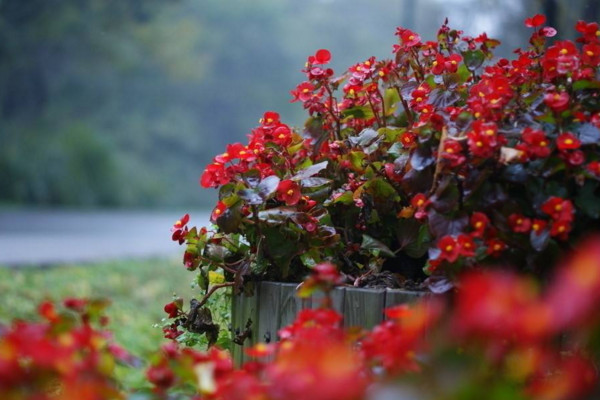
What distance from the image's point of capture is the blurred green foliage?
19406 millimetres

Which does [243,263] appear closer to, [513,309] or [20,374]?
[20,374]

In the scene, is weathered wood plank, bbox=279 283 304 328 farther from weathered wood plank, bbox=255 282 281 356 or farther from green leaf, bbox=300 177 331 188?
green leaf, bbox=300 177 331 188

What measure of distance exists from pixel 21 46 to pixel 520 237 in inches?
763

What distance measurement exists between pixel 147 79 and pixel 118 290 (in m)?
20.0

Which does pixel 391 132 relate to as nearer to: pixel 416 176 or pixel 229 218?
pixel 416 176

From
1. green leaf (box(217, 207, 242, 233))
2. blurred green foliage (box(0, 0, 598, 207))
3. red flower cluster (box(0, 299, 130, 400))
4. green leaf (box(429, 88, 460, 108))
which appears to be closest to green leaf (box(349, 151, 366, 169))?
green leaf (box(429, 88, 460, 108))

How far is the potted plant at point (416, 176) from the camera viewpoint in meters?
1.55

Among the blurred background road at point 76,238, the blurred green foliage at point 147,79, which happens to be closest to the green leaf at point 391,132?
the blurred green foliage at point 147,79

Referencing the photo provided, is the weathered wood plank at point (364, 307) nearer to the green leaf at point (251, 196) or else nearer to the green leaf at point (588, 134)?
A: the green leaf at point (251, 196)

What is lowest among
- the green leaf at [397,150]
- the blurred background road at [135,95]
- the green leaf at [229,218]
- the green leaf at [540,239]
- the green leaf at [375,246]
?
the green leaf at [375,246]

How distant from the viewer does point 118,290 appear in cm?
703

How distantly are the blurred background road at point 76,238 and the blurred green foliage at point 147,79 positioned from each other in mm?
4092

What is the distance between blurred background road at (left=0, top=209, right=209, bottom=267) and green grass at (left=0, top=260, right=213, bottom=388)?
68cm

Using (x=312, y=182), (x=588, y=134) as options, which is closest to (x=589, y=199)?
(x=588, y=134)
